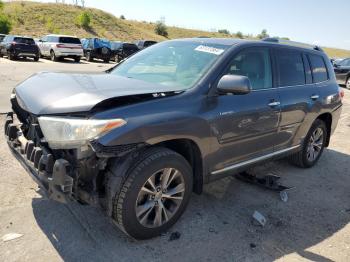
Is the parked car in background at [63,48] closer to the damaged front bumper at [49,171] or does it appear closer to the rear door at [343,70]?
the rear door at [343,70]

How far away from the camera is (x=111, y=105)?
3055 mm

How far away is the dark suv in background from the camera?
2984 millimetres

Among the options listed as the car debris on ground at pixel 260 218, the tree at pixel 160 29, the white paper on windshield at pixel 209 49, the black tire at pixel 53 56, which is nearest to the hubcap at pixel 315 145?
the car debris on ground at pixel 260 218

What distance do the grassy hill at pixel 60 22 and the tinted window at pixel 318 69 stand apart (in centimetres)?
4131

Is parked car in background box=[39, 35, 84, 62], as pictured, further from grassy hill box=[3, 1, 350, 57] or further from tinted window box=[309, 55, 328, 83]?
grassy hill box=[3, 1, 350, 57]

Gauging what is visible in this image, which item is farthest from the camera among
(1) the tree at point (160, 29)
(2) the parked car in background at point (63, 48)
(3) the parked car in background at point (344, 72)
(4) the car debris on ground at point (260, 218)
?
(1) the tree at point (160, 29)

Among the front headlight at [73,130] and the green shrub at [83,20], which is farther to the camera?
the green shrub at [83,20]

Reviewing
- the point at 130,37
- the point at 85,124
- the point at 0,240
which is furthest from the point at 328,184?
the point at 130,37

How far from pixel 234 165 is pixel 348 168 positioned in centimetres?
297

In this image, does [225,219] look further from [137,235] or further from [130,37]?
[130,37]

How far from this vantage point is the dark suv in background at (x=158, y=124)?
2.98m

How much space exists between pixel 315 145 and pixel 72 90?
13.2 feet

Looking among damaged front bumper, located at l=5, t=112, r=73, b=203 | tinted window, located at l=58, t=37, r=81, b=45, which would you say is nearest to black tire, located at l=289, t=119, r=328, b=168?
damaged front bumper, located at l=5, t=112, r=73, b=203

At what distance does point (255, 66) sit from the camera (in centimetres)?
431
